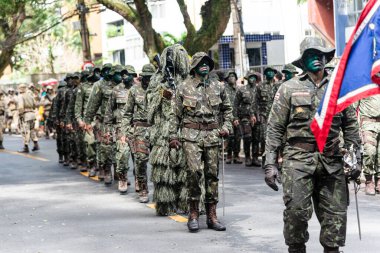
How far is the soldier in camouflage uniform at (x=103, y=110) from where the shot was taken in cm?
1638

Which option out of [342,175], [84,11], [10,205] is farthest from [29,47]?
[342,175]

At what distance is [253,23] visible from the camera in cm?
4831

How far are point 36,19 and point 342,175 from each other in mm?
39359

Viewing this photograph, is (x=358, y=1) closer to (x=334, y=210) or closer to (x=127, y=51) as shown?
(x=334, y=210)

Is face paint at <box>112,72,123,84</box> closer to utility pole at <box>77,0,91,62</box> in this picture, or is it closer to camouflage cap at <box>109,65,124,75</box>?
camouflage cap at <box>109,65,124,75</box>

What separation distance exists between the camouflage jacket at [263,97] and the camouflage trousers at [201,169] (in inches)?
323

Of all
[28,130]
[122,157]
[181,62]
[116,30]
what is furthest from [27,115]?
[116,30]

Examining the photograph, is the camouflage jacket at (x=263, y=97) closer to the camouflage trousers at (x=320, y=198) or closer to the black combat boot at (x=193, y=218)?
Result: the black combat boot at (x=193, y=218)

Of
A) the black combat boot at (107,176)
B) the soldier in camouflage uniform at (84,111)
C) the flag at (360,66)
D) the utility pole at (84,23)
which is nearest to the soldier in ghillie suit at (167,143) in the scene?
the black combat boot at (107,176)

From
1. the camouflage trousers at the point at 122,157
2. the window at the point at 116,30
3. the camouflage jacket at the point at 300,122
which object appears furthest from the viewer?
the window at the point at 116,30

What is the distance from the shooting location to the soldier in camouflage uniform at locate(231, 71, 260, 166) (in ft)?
66.2

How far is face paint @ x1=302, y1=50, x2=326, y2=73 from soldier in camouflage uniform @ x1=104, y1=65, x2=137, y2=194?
7398 millimetres

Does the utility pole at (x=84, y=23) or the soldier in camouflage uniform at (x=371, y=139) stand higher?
the utility pole at (x=84, y=23)

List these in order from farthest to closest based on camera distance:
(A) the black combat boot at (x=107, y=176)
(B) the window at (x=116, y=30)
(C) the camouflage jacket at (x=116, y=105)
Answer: (B) the window at (x=116, y=30), (A) the black combat boot at (x=107, y=176), (C) the camouflage jacket at (x=116, y=105)
